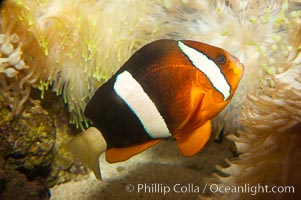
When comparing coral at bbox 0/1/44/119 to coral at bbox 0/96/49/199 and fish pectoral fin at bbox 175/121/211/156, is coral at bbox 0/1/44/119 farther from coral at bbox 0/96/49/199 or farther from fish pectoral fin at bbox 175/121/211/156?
fish pectoral fin at bbox 175/121/211/156

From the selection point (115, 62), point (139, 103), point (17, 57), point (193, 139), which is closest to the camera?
point (139, 103)

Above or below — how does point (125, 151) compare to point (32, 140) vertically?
above

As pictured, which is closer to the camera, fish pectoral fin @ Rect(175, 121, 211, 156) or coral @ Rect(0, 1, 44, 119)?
fish pectoral fin @ Rect(175, 121, 211, 156)

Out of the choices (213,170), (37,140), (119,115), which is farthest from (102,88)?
(213,170)

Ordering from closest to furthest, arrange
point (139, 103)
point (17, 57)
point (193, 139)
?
1. point (139, 103)
2. point (193, 139)
3. point (17, 57)

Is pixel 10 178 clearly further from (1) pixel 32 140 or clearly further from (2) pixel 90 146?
(2) pixel 90 146

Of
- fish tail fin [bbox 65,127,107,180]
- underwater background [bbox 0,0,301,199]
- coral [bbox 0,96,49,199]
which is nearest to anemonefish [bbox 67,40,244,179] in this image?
fish tail fin [bbox 65,127,107,180]

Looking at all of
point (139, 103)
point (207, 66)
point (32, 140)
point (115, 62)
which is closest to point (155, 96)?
point (139, 103)
